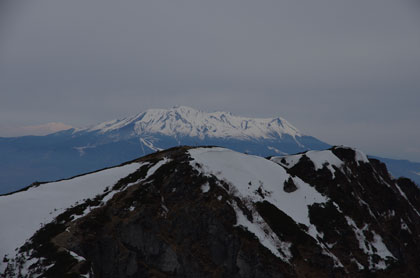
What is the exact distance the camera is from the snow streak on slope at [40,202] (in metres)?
49.0

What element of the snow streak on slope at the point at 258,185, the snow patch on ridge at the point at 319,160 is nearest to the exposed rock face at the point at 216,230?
the snow streak on slope at the point at 258,185

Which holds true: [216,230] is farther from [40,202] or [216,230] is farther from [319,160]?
[319,160]

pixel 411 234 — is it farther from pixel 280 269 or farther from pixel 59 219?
pixel 59 219

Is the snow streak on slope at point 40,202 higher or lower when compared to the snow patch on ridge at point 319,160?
lower

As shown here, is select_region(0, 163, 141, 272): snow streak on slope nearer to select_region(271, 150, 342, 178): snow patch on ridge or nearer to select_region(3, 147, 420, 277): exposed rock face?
select_region(3, 147, 420, 277): exposed rock face

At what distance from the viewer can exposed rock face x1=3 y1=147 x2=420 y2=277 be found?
171ft

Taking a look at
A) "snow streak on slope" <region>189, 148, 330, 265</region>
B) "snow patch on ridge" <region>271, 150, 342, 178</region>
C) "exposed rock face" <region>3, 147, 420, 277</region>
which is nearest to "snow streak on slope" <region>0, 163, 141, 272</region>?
"exposed rock face" <region>3, 147, 420, 277</region>

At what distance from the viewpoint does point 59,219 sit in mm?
55062

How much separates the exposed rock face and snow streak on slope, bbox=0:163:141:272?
7.69ft

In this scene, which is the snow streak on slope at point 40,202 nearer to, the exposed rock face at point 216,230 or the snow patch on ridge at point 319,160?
the exposed rock face at point 216,230

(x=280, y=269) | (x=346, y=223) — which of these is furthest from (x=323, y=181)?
(x=280, y=269)

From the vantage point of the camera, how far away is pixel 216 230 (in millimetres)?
58344

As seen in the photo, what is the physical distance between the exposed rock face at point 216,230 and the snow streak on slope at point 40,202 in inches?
92.3

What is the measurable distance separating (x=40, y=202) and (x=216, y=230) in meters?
40.3
